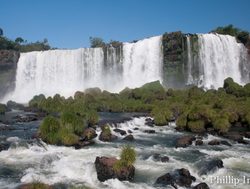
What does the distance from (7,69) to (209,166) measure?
47.2 m

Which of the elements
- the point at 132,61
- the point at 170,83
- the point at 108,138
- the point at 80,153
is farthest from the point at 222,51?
the point at 80,153

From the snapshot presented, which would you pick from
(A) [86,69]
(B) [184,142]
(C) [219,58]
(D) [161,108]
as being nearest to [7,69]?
(A) [86,69]

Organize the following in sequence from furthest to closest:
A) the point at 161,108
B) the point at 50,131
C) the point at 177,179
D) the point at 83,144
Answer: the point at 161,108, the point at 50,131, the point at 83,144, the point at 177,179

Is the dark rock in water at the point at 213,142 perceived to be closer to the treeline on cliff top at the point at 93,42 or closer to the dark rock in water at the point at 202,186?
the dark rock in water at the point at 202,186

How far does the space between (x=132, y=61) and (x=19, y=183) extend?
132 ft

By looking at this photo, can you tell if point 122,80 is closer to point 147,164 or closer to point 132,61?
point 132,61

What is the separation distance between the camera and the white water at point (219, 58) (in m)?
50.0

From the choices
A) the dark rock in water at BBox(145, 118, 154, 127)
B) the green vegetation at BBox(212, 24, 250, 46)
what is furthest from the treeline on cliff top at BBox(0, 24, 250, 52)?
the dark rock in water at BBox(145, 118, 154, 127)

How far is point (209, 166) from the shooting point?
16344 millimetres

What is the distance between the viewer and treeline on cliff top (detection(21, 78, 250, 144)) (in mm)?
22938

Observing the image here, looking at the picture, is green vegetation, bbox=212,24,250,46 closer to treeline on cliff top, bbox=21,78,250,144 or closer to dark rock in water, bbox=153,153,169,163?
treeline on cliff top, bbox=21,78,250,144

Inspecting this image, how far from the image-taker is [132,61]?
176 ft

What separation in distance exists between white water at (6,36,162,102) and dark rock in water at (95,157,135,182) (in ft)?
126

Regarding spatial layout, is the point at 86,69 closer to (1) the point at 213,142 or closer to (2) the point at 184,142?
(2) the point at 184,142
